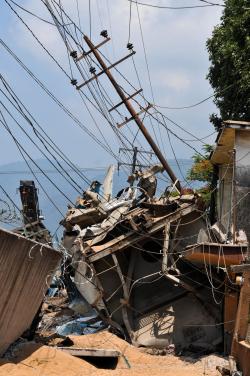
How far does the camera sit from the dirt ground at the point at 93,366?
12.1 metres

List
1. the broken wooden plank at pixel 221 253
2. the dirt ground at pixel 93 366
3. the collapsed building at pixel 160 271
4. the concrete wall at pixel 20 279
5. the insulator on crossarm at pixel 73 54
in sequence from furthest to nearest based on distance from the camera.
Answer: the insulator on crossarm at pixel 73 54 → the collapsed building at pixel 160 271 → the broken wooden plank at pixel 221 253 → the dirt ground at pixel 93 366 → the concrete wall at pixel 20 279

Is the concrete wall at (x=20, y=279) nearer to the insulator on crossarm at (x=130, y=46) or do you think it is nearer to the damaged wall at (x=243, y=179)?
the damaged wall at (x=243, y=179)

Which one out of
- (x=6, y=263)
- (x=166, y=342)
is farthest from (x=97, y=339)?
(x=6, y=263)

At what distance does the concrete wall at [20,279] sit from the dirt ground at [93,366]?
1.81 ft

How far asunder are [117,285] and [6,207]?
7309 mm

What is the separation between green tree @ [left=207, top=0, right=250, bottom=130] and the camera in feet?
75.3

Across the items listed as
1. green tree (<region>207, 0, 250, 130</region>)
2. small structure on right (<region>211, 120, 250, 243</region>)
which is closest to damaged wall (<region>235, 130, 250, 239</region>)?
small structure on right (<region>211, 120, 250, 243</region>)

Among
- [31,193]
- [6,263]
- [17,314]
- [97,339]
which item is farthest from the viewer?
[31,193]

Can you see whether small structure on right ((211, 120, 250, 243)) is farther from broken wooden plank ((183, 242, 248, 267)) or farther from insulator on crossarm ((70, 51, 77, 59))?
insulator on crossarm ((70, 51, 77, 59))

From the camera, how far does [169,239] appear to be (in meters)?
17.5

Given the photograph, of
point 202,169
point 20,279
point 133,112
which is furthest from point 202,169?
point 20,279

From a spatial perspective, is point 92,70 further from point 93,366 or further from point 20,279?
point 93,366

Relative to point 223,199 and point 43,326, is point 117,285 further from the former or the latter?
point 223,199

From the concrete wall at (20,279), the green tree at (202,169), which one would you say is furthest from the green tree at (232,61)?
the concrete wall at (20,279)
